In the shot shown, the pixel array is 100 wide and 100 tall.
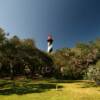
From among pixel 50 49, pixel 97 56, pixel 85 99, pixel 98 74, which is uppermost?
pixel 50 49

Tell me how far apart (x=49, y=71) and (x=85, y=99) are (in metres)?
47.6

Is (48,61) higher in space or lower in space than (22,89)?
higher

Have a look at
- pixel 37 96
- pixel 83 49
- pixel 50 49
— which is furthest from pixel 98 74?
pixel 50 49

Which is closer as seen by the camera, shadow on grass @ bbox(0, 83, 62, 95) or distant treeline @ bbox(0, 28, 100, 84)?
shadow on grass @ bbox(0, 83, 62, 95)

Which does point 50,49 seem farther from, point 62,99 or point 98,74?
point 62,99

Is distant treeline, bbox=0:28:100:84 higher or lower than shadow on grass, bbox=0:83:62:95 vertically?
higher

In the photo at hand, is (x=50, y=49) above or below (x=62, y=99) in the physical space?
above

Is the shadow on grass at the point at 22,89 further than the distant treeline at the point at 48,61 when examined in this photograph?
No

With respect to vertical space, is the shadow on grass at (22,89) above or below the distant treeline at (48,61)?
below

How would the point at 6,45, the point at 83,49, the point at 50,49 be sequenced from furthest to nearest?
1. the point at 50,49
2. the point at 83,49
3. the point at 6,45

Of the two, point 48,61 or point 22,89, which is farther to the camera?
point 48,61

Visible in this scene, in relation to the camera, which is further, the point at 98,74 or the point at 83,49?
the point at 83,49

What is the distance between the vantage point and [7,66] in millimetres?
74688

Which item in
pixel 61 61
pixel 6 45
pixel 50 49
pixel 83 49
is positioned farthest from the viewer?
pixel 50 49
